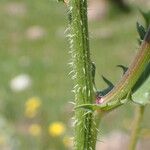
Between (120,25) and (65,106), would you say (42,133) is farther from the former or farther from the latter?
(120,25)

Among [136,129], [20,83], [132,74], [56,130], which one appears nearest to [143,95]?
[132,74]

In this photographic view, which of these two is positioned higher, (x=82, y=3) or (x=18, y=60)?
(x=82, y=3)

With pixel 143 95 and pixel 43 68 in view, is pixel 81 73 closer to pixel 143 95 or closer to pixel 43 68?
pixel 143 95

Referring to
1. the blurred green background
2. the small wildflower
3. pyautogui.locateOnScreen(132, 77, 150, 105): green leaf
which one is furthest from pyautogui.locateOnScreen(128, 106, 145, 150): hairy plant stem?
the small wildflower

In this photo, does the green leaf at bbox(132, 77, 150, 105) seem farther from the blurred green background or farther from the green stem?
the blurred green background

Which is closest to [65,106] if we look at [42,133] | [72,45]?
[42,133]
